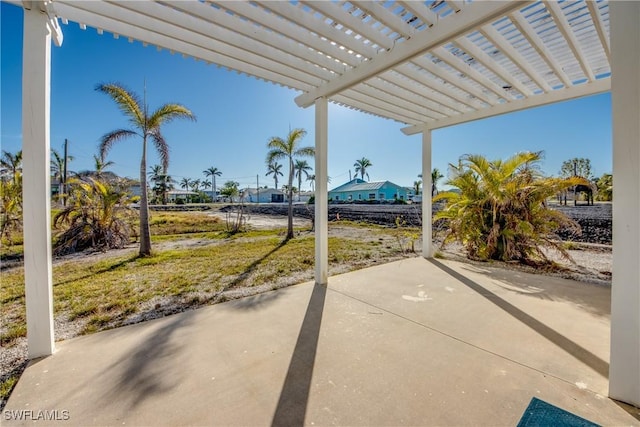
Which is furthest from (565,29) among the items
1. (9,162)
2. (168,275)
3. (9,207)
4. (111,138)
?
(9,162)

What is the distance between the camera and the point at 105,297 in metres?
4.03

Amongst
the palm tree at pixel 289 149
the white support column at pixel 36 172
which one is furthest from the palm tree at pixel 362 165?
the white support column at pixel 36 172

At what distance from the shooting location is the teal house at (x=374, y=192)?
1395 inches

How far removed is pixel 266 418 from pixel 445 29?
3.64 m

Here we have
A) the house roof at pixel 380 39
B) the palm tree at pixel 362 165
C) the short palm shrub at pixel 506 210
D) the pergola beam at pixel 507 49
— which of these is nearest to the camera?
the house roof at pixel 380 39

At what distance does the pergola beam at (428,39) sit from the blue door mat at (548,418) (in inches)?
123

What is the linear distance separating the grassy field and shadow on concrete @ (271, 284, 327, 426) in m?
1.57

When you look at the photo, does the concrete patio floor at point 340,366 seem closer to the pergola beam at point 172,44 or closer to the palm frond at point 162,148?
the pergola beam at point 172,44

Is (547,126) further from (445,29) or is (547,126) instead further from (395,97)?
(445,29)

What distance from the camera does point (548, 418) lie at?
5.32 feet

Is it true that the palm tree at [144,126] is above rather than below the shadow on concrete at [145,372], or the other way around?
above

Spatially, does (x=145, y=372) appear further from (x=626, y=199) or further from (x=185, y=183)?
(x=185, y=183)

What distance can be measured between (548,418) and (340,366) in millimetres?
1375
